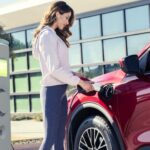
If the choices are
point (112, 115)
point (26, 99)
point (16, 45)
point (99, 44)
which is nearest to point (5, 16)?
point (16, 45)

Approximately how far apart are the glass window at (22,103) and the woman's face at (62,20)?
26839 millimetres

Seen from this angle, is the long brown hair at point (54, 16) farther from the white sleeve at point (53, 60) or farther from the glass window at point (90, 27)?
the glass window at point (90, 27)

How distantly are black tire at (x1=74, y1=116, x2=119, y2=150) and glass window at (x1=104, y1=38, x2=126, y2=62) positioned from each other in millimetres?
19809

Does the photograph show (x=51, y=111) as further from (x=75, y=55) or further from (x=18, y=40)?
(x=18, y=40)

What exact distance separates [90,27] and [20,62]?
6952 mm

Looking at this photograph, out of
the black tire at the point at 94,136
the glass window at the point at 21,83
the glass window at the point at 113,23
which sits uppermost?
the glass window at the point at 113,23

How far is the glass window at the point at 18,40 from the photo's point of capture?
3231 cm

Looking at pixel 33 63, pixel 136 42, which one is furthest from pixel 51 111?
pixel 33 63

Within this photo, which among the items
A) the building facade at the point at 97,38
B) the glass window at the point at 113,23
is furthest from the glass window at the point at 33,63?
the glass window at the point at 113,23

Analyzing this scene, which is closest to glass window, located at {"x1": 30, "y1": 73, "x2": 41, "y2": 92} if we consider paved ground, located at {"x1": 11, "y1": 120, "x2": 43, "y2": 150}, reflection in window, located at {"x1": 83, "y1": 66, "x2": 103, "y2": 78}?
reflection in window, located at {"x1": 83, "y1": 66, "x2": 103, "y2": 78}

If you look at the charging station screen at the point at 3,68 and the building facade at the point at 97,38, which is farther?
the building facade at the point at 97,38

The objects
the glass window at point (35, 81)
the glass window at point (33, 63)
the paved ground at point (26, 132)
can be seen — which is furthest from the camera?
the glass window at point (33, 63)

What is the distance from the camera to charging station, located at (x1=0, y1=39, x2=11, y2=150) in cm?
351

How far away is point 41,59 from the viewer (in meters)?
4.89
